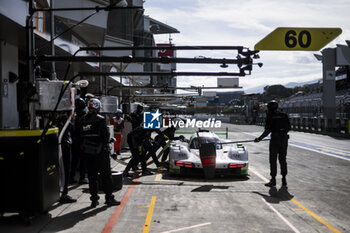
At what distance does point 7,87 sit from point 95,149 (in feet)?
19.1


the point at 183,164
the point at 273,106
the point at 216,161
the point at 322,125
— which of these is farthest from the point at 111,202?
the point at 322,125

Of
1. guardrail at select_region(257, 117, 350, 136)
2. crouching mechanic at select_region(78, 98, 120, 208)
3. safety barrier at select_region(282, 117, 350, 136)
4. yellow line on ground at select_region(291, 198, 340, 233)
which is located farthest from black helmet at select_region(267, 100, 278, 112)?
safety barrier at select_region(282, 117, 350, 136)

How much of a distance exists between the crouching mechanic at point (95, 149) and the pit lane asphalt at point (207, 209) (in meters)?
0.34

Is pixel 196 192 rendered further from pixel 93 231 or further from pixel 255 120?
pixel 255 120

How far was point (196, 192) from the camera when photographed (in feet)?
24.9

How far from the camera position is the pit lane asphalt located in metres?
5.24

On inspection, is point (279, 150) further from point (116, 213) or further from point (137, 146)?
point (116, 213)

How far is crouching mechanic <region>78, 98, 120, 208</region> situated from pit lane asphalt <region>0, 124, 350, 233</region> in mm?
338

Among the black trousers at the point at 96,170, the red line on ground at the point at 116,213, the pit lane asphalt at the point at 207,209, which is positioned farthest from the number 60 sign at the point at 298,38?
the black trousers at the point at 96,170

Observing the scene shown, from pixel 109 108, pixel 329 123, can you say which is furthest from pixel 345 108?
pixel 109 108

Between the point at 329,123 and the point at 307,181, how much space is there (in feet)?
83.1

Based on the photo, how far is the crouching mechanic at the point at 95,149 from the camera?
652 centimetres

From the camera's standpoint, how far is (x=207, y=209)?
20.4 feet

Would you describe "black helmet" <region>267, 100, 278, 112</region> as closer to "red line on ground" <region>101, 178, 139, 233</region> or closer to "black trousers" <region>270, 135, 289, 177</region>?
"black trousers" <region>270, 135, 289, 177</region>
